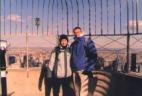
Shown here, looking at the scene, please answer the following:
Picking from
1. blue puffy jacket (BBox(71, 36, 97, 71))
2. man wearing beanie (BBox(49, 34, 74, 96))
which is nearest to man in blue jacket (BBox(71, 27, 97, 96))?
blue puffy jacket (BBox(71, 36, 97, 71))

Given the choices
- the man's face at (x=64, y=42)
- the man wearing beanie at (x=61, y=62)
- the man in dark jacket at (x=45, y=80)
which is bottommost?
the man in dark jacket at (x=45, y=80)

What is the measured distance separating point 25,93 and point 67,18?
2.00 meters

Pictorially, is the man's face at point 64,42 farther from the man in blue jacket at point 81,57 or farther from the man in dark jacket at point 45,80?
the man in dark jacket at point 45,80

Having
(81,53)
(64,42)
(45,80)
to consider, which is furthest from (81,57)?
(45,80)

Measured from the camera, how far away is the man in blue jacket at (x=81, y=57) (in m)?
8.45

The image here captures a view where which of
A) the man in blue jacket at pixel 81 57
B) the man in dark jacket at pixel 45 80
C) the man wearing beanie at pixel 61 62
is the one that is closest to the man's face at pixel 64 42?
the man wearing beanie at pixel 61 62

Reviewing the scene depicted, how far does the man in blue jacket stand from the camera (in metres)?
8.45

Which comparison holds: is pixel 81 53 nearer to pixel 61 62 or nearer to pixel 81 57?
pixel 81 57

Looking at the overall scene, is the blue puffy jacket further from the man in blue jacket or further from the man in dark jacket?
the man in dark jacket

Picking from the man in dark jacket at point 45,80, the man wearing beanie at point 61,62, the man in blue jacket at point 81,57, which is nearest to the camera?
the man in blue jacket at point 81,57

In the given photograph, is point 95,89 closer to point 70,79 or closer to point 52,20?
point 70,79

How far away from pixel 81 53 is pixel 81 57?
0.26ft

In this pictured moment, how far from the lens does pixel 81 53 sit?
8.47m

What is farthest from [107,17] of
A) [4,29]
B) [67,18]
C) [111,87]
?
[4,29]
